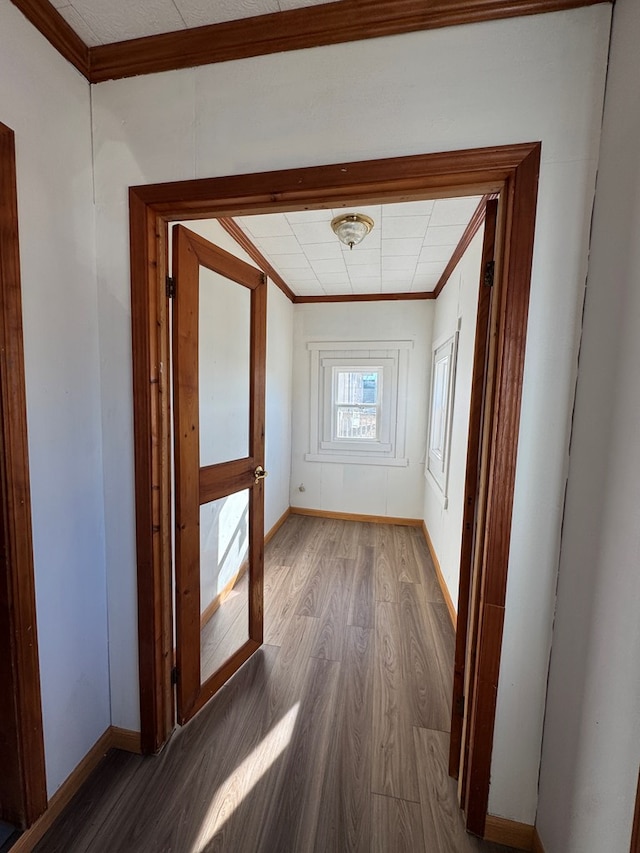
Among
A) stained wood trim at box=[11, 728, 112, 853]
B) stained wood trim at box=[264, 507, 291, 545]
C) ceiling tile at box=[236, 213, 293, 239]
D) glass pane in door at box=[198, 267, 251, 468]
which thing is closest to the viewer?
stained wood trim at box=[11, 728, 112, 853]

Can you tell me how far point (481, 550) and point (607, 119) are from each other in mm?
1274

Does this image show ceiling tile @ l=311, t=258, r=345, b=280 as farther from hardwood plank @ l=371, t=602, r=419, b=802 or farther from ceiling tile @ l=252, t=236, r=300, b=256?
hardwood plank @ l=371, t=602, r=419, b=802

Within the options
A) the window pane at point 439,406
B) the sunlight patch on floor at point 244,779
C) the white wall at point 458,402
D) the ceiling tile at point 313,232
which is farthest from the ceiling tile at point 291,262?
the sunlight patch on floor at point 244,779

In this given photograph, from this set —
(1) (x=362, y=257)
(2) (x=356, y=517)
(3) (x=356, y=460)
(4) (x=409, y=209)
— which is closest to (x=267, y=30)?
(4) (x=409, y=209)

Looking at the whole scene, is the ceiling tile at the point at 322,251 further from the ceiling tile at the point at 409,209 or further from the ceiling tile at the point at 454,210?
the ceiling tile at the point at 454,210

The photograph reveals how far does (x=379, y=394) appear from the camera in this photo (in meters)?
4.12

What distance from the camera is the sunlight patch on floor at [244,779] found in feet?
4.02

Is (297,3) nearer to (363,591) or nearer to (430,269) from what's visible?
(430,269)

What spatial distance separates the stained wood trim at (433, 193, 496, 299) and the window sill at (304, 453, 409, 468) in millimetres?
1876

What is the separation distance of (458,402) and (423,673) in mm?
1698

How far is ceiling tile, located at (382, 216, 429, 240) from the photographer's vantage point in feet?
7.12

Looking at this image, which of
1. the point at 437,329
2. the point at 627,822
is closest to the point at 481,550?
the point at 627,822

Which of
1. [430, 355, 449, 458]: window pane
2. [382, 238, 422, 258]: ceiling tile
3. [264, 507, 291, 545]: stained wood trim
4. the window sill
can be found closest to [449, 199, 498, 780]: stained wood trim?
[382, 238, 422, 258]: ceiling tile

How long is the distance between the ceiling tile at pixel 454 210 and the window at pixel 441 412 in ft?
2.52
